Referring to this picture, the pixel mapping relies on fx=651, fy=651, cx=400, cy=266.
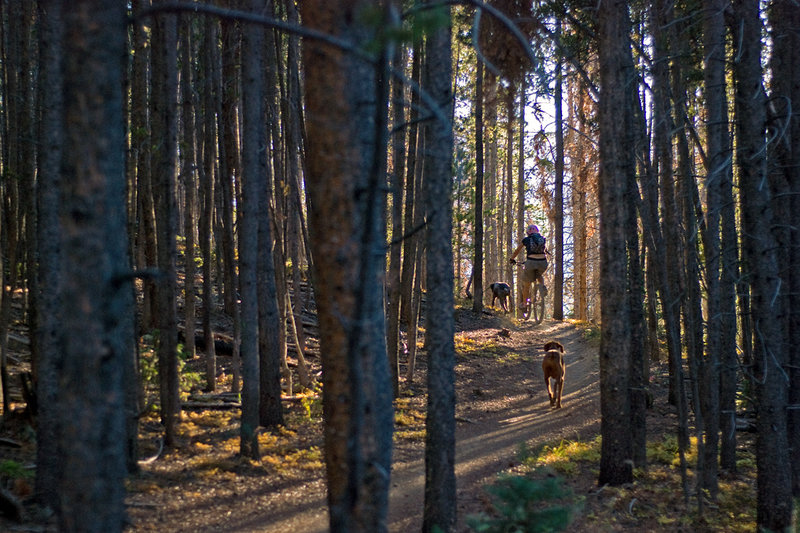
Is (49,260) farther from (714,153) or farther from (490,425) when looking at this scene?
(490,425)

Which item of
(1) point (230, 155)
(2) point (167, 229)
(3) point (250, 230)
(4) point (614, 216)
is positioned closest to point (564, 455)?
(4) point (614, 216)

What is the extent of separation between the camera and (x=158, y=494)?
6.87 metres

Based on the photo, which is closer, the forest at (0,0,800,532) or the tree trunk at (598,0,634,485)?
the forest at (0,0,800,532)

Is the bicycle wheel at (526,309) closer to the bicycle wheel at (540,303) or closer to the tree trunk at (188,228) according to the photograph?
the bicycle wheel at (540,303)

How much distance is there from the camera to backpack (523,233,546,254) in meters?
18.5

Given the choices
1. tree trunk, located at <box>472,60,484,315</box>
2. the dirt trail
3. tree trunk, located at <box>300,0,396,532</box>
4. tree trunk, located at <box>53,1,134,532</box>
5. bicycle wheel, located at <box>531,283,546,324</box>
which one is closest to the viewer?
tree trunk, located at <box>53,1,134,532</box>

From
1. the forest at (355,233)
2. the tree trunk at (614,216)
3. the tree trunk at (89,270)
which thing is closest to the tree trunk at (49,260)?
the forest at (355,233)

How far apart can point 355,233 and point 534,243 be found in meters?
16.1

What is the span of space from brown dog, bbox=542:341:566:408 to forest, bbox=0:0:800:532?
6.30 ft

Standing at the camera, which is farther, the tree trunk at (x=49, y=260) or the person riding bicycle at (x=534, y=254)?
the person riding bicycle at (x=534, y=254)

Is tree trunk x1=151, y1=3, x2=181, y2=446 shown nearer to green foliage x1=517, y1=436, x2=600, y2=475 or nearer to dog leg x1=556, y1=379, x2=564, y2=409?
green foliage x1=517, y1=436, x2=600, y2=475

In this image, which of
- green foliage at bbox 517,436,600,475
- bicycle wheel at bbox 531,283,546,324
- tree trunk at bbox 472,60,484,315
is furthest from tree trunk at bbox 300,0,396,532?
bicycle wheel at bbox 531,283,546,324

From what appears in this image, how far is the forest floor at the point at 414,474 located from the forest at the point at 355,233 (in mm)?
289

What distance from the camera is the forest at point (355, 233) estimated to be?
93.7 inches
